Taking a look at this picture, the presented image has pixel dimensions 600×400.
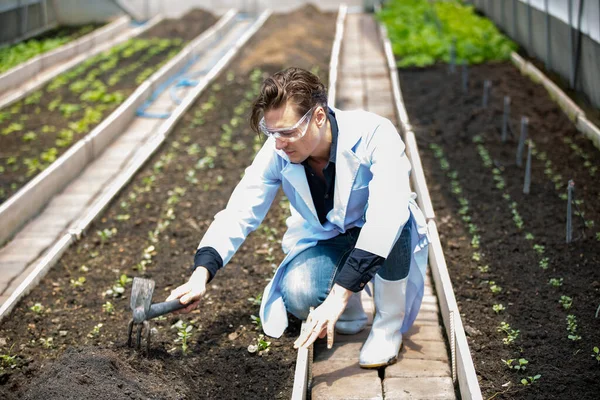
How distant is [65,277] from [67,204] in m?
1.58

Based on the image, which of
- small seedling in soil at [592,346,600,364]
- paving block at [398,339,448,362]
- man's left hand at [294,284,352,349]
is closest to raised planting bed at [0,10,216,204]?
paving block at [398,339,448,362]

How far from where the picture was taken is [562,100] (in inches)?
299

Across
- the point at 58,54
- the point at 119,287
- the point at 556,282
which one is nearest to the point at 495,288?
the point at 556,282

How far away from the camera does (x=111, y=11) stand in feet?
51.0

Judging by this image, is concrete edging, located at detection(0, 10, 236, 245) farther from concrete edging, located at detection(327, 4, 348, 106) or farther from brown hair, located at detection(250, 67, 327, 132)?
brown hair, located at detection(250, 67, 327, 132)

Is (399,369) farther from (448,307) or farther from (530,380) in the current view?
(530,380)

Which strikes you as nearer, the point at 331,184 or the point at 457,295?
the point at 331,184

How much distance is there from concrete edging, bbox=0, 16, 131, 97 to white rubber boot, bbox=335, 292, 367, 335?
7617 mm

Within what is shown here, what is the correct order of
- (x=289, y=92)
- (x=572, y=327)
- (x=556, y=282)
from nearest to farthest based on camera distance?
(x=289, y=92), (x=572, y=327), (x=556, y=282)

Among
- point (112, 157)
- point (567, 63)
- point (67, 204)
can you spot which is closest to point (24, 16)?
point (112, 157)

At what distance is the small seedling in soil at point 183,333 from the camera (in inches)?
148

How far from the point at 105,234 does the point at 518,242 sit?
2.98 m

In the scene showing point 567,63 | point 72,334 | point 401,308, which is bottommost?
point 72,334

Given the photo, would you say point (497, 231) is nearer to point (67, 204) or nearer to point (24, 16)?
point (67, 204)
